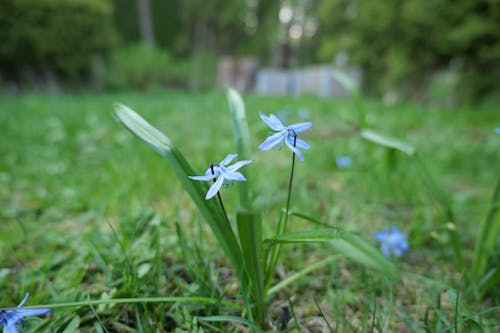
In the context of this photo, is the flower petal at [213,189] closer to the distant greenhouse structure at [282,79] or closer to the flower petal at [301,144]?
the flower petal at [301,144]

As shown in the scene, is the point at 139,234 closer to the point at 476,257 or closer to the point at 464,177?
the point at 476,257

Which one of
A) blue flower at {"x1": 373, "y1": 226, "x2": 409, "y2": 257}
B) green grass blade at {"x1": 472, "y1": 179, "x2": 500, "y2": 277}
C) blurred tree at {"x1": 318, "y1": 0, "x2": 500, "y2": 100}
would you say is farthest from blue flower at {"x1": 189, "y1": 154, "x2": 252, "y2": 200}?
blurred tree at {"x1": 318, "y1": 0, "x2": 500, "y2": 100}

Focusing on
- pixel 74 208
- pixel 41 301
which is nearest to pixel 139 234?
pixel 41 301

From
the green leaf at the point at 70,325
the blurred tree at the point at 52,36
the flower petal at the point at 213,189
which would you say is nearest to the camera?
the flower petal at the point at 213,189

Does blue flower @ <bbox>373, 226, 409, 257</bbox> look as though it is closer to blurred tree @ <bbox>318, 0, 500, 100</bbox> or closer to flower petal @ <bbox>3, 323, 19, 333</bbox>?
flower petal @ <bbox>3, 323, 19, 333</bbox>

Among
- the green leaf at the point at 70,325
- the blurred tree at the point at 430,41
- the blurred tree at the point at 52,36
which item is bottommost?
the green leaf at the point at 70,325

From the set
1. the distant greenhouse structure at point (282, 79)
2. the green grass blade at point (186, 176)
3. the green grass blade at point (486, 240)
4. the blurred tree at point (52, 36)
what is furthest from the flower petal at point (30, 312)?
the blurred tree at point (52, 36)

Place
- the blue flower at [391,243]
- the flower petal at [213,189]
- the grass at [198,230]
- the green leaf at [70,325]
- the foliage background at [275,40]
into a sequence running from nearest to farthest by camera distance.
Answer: the flower petal at [213,189], the green leaf at [70,325], the grass at [198,230], the blue flower at [391,243], the foliage background at [275,40]
